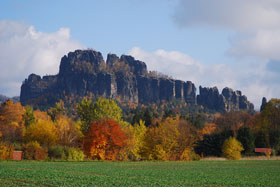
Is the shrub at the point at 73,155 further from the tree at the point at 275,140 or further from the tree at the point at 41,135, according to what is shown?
the tree at the point at 275,140

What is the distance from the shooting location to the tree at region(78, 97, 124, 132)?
75.8 m

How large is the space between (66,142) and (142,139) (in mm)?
17334

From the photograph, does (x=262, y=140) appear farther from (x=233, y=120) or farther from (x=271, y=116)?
(x=233, y=120)

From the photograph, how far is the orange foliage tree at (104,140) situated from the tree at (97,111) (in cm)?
1374

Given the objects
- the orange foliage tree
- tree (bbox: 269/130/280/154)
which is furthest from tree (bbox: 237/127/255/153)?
the orange foliage tree

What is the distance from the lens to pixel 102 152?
60438 millimetres

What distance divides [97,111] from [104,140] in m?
17.5

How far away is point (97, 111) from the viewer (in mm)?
76750

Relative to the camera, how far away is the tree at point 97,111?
249ft

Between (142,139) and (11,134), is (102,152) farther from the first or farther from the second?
(11,134)

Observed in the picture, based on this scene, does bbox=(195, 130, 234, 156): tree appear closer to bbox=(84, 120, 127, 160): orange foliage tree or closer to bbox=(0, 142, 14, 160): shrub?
bbox=(84, 120, 127, 160): orange foliage tree

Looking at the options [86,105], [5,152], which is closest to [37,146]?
[5,152]

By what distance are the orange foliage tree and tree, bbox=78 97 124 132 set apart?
45.1 feet

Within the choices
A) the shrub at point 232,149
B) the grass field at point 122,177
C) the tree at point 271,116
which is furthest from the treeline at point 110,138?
the grass field at point 122,177
